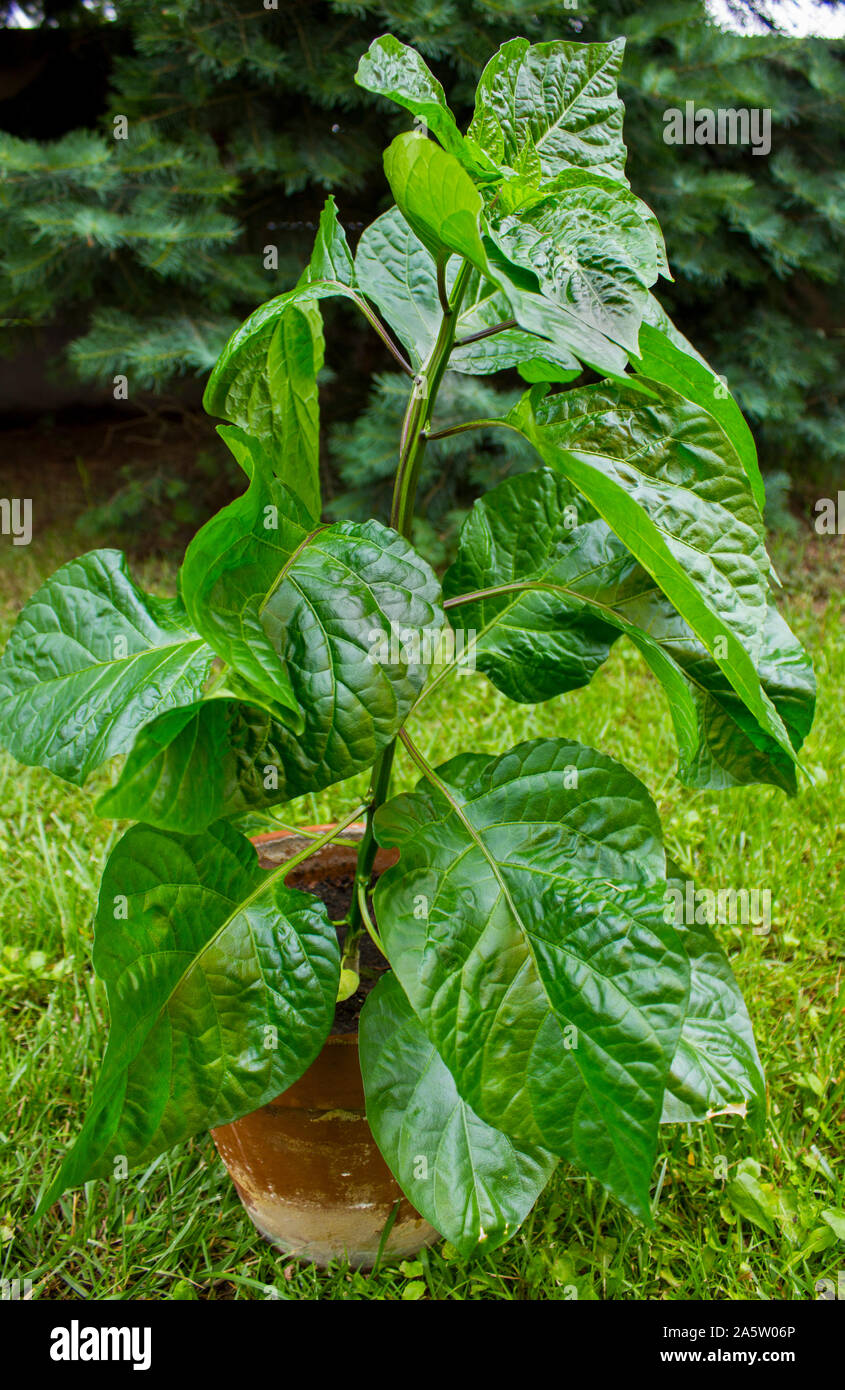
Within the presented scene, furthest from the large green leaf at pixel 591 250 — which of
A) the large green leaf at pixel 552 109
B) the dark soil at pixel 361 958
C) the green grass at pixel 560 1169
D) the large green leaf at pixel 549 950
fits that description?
the green grass at pixel 560 1169

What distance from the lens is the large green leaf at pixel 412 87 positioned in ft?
2.11

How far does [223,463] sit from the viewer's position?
2.98m

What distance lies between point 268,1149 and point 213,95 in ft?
8.25

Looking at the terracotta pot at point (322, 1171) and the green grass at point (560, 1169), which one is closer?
the terracotta pot at point (322, 1171)

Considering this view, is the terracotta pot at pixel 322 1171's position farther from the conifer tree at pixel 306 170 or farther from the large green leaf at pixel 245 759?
the conifer tree at pixel 306 170

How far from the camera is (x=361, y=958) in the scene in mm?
1102

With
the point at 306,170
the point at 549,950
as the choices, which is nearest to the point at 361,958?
the point at 549,950

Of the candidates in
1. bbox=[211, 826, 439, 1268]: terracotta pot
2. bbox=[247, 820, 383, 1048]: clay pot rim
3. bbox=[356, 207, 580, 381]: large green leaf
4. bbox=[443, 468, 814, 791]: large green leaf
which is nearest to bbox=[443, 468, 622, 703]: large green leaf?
bbox=[443, 468, 814, 791]: large green leaf

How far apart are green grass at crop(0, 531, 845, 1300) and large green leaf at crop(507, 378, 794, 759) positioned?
2.14 ft

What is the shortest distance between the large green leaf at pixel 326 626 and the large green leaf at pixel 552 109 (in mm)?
334

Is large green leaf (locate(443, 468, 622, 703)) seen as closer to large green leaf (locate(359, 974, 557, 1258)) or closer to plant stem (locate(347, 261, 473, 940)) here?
plant stem (locate(347, 261, 473, 940))

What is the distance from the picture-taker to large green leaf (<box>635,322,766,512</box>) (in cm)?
67

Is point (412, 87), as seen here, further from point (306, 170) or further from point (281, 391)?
point (306, 170)

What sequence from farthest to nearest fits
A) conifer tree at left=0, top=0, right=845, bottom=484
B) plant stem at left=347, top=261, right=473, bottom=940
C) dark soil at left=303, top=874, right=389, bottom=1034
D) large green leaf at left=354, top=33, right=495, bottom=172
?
conifer tree at left=0, top=0, right=845, bottom=484 → dark soil at left=303, top=874, right=389, bottom=1034 → plant stem at left=347, top=261, right=473, bottom=940 → large green leaf at left=354, top=33, right=495, bottom=172
